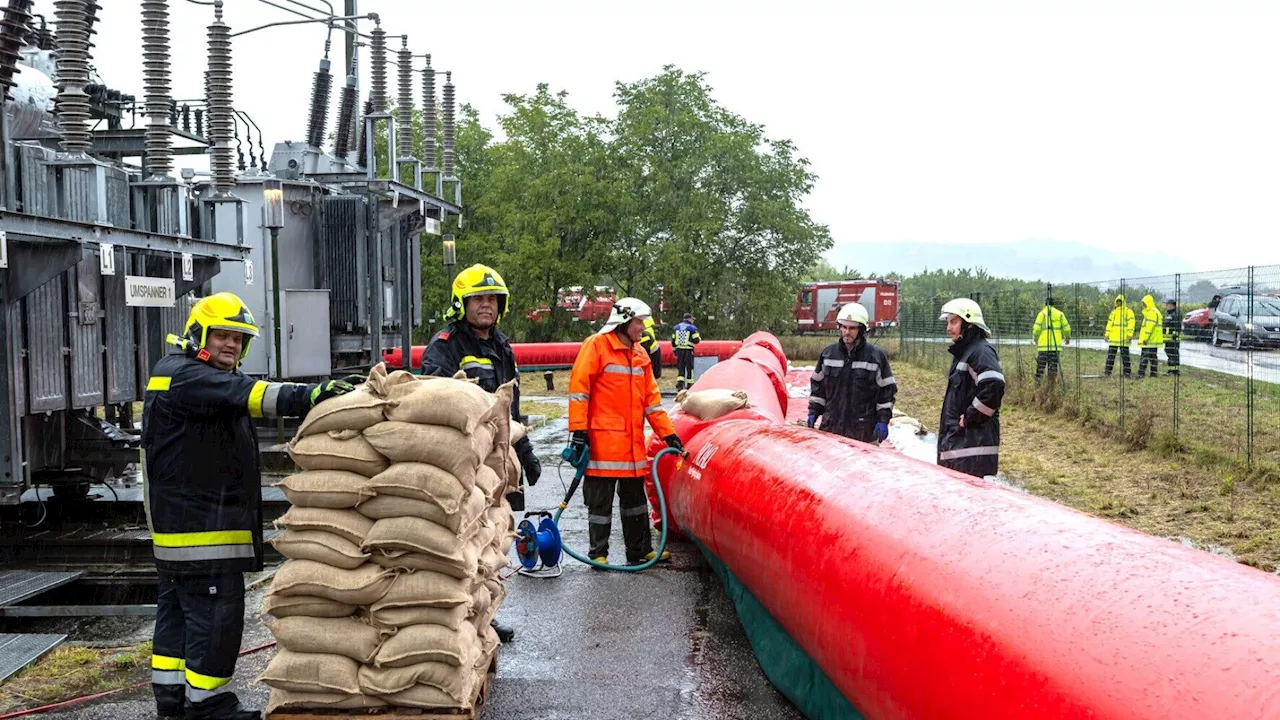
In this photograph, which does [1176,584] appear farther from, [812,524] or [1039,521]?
[812,524]

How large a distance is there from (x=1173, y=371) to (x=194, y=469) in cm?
1375

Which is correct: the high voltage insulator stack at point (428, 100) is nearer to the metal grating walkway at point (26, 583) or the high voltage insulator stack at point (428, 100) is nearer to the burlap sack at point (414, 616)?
the metal grating walkway at point (26, 583)

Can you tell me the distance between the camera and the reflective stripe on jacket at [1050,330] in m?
17.5

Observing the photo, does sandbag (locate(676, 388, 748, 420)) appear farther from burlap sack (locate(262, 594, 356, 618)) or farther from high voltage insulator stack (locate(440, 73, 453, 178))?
high voltage insulator stack (locate(440, 73, 453, 178))

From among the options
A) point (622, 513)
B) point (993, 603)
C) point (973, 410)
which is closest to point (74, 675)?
point (622, 513)

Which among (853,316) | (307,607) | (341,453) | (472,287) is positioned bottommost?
(307,607)

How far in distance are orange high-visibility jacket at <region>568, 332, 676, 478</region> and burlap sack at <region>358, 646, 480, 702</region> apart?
320 centimetres

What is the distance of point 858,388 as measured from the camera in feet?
28.7

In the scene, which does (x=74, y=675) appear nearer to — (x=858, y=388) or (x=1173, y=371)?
(x=858, y=388)

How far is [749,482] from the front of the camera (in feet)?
17.4

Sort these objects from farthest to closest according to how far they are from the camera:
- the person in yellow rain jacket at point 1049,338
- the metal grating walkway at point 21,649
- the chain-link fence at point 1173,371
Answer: the person in yellow rain jacket at point 1049,338 → the chain-link fence at point 1173,371 → the metal grating walkway at point 21,649

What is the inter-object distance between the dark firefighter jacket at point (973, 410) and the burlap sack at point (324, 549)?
4535 millimetres

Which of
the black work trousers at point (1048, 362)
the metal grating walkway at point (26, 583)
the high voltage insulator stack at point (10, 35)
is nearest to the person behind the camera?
the metal grating walkway at point (26, 583)

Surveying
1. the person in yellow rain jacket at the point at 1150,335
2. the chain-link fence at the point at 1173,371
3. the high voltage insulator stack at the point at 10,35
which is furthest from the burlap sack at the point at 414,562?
the person in yellow rain jacket at the point at 1150,335
